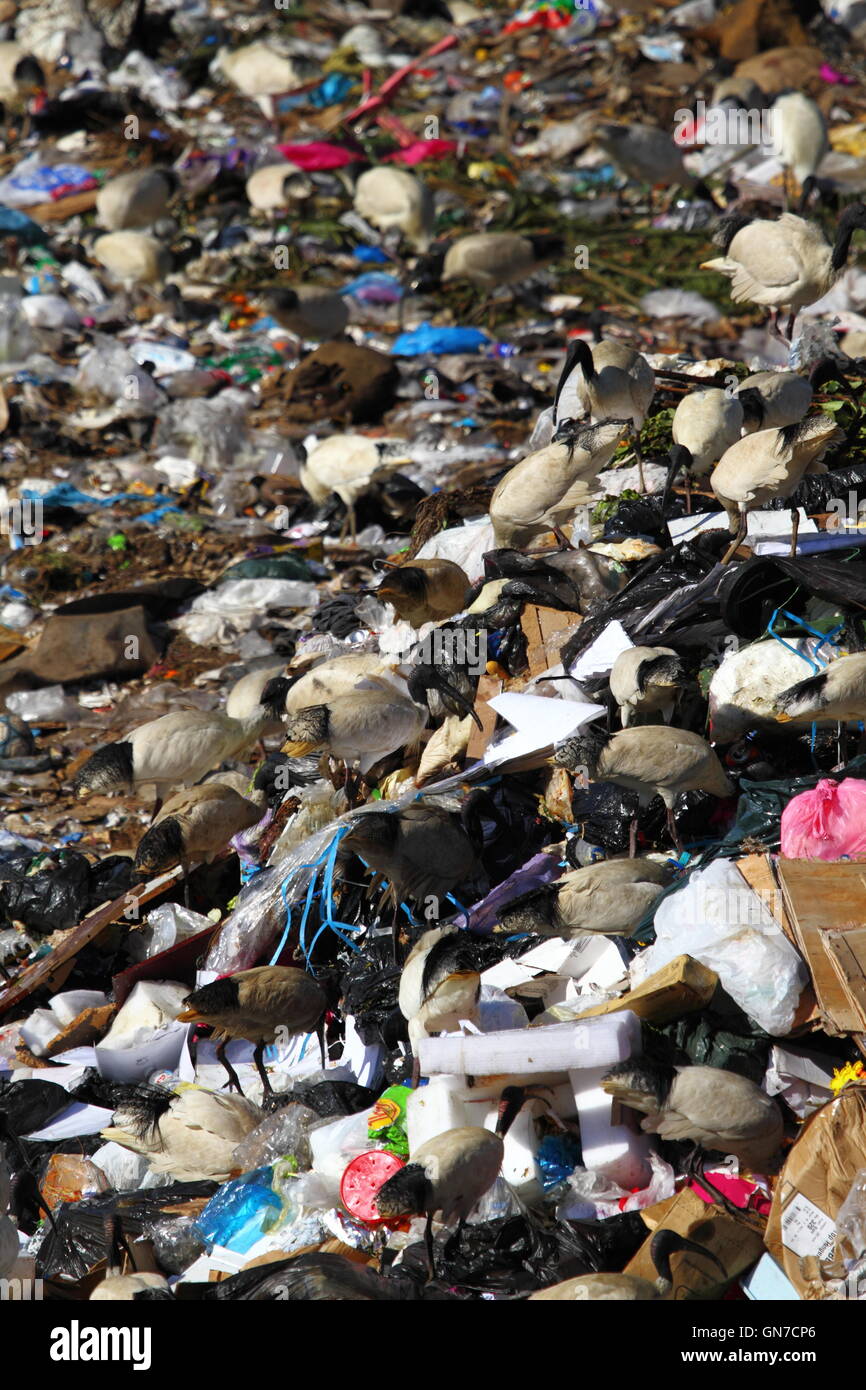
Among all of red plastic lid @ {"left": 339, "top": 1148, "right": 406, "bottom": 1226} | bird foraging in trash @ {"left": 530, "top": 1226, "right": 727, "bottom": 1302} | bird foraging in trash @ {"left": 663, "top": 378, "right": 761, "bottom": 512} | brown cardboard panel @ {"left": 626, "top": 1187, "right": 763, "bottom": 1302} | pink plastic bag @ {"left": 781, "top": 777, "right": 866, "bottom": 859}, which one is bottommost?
red plastic lid @ {"left": 339, "top": 1148, "right": 406, "bottom": 1226}

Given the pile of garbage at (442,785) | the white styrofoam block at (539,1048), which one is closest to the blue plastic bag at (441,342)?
the pile of garbage at (442,785)

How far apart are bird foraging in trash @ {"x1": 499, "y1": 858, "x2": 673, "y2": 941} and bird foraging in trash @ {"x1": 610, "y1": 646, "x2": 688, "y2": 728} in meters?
0.64

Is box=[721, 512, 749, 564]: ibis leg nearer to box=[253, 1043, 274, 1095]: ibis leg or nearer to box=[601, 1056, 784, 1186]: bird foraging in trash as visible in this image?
box=[601, 1056, 784, 1186]: bird foraging in trash

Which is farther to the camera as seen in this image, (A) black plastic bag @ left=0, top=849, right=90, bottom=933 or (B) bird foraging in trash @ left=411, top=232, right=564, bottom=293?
(B) bird foraging in trash @ left=411, top=232, right=564, bottom=293

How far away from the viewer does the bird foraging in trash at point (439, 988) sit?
4035mm

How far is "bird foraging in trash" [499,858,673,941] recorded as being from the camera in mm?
4152

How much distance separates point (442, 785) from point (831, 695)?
1.48 meters

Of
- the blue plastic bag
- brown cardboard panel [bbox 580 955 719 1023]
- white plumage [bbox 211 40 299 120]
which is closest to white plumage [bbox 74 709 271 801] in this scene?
brown cardboard panel [bbox 580 955 719 1023]

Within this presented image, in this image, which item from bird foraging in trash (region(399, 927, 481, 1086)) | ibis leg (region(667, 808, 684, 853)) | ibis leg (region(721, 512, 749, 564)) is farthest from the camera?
ibis leg (region(721, 512, 749, 564))

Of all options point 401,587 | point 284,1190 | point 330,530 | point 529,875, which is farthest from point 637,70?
point 284,1190

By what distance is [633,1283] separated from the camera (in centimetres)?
320

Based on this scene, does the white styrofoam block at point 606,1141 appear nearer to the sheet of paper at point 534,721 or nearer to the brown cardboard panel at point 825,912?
the brown cardboard panel at point 825,912

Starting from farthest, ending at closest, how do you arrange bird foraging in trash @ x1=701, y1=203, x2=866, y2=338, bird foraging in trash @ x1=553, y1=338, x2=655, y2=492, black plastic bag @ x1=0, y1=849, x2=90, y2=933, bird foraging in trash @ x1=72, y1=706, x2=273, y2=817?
bird foraging in trash @ x1=701, y1=203, x2=866, y2=338 < bird foraging in trash @ x1=553, y1=338, x2=655, y2=492 < black plastic bag @ x1=0, y1=849, x2=90, y2=933 < bird foraging in trash @ x1=72, y1=706, x2=273, y2=817

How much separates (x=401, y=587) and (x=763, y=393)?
1.81 metres
